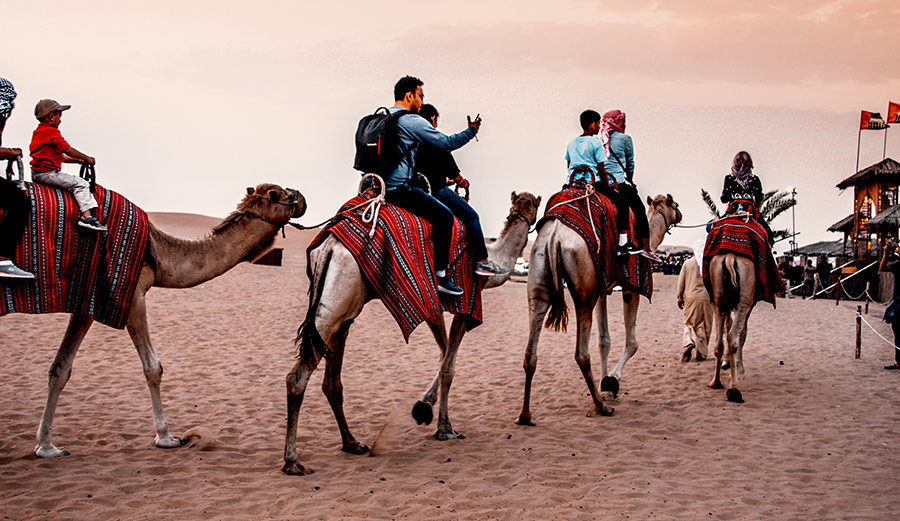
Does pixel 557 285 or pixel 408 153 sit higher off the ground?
pixel 408 153

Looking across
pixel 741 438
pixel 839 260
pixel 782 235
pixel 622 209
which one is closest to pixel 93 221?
pixel 622 209

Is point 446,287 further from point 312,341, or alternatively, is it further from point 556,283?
point 556,283

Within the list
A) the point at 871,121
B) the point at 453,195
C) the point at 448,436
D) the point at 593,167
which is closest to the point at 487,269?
the point at 453,195

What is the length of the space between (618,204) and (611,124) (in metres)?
1.32

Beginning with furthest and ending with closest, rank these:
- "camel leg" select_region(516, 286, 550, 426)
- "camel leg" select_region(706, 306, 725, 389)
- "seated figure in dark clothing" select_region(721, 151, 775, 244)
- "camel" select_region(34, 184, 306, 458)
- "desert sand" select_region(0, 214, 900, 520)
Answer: "seated figure in dark clothing" select_region(721, 151, 775, 244), "camel leg" select_region(706, 306, 725, 389), "camel leg" select_region(516, 286, 550, 426), "camel" select_region(34, 184, 306, 458), "desert sand" select_region(0, 214, 900, 520)

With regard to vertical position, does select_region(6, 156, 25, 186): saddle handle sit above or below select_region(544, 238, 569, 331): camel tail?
above

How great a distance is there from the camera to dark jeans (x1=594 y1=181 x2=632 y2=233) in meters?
9.07

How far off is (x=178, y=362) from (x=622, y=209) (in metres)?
7.17

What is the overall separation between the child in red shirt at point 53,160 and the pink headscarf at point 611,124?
19.7 feet

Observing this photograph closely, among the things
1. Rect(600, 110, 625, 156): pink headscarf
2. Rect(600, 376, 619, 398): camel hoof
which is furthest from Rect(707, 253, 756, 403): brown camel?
Rect(600, 110, 625, 156): pink headscarf

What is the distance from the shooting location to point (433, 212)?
271 inches

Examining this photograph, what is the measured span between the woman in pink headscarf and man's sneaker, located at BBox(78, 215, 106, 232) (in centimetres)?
583

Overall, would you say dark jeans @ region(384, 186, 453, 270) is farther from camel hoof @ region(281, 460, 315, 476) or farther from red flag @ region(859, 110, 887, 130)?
red flag @ region(859, 110, 887, 130)

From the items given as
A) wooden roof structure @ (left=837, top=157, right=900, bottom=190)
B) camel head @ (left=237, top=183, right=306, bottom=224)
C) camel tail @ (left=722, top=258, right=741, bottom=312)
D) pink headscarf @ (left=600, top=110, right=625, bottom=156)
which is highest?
wooden roof structure @ (left=837, top=157, right=900, bottom=190)
